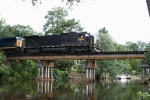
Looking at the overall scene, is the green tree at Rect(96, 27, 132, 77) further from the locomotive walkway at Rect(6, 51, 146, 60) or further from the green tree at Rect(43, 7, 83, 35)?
the locomotive walkway at Rect(6, 51, 146, 60)

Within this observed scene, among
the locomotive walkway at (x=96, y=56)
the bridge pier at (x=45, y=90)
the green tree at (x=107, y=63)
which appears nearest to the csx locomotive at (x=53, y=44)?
the locomotive walkway at (x=96, y=56)

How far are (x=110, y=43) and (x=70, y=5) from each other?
39.6 meters

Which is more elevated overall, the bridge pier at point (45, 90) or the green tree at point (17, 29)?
the green tree at point (17, 29)

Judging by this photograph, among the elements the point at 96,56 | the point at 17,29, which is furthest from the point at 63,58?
the point at 17,29

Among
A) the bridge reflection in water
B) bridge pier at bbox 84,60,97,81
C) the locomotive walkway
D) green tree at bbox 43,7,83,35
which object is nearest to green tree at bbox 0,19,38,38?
green tree at bbox 43,7,83,35

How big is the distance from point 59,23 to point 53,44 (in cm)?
1816

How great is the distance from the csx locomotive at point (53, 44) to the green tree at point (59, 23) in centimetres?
1306

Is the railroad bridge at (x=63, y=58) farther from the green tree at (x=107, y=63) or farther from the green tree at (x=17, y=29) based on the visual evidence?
the green tree at (x=17, y=29)

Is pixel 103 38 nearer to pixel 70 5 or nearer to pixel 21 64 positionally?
pixel 21 64

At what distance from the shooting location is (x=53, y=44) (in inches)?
1305

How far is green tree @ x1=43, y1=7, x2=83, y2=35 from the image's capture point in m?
47.5

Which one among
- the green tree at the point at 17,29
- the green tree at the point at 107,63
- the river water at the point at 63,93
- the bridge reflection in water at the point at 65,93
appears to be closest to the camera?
the river water at the point at 63,93

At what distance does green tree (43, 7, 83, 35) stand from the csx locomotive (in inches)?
514

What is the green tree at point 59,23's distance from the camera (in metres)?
47.5
